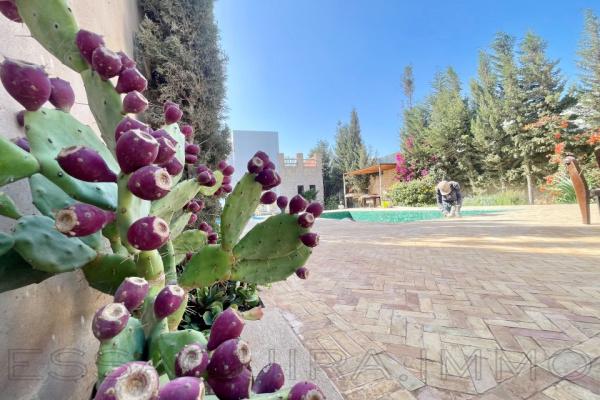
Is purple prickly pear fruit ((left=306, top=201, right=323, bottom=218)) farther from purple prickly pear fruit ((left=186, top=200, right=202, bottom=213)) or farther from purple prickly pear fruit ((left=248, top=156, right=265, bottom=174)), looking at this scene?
purple prickly pear fruit ((left=186, top=200, right=202, bottom=213))

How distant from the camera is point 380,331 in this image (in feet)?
5.24

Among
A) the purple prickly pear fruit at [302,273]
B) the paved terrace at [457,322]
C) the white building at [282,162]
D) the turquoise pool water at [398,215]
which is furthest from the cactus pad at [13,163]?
the white building at [282,162]

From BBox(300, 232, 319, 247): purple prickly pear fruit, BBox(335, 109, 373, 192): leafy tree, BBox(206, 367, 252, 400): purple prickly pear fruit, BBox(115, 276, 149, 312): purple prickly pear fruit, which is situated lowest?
BBox(206, 367, 252, 400): purple prickly pear fruit

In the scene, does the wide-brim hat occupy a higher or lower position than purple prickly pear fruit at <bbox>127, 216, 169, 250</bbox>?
higher

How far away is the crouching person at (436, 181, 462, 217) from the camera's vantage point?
8516 millimetres

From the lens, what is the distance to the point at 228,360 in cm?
38

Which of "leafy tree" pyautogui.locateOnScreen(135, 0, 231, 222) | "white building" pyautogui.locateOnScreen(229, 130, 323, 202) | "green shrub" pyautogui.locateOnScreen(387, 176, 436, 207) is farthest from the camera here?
"white building" pyautogui.locateOnScreen(229, 130, 323, 202)

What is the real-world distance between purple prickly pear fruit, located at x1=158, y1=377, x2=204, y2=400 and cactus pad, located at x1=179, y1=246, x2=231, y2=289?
58cm

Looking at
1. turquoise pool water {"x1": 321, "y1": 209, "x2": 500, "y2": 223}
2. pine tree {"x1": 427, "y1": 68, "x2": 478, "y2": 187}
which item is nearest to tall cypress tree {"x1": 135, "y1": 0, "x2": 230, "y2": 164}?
turquoise pool water {"x1": 321, "y1": 209, "x2": 500, "y2": 223}

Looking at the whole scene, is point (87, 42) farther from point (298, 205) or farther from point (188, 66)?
point (188, 66)

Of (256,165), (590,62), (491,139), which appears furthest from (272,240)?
(590,62)

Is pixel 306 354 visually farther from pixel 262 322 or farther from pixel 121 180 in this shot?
pixel 121 180

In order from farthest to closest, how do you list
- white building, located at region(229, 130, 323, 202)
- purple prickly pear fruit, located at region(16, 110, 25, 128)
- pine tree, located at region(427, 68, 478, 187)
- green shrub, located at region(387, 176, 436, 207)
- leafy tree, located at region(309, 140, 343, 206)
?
leafy tree, located at region(309, 140, 343, 206)
white building, located at region(229, 130, 323, 202)
pine tree, located at region(427, 68, 478, 187)
green shrub, located at region(387, 176, 436, 207)
purple prickly pear fruit, located at region(16, 110, 25, 128)

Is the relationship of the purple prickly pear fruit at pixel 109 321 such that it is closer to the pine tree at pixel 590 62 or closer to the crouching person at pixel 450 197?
the crouching person at pixel 450 197
